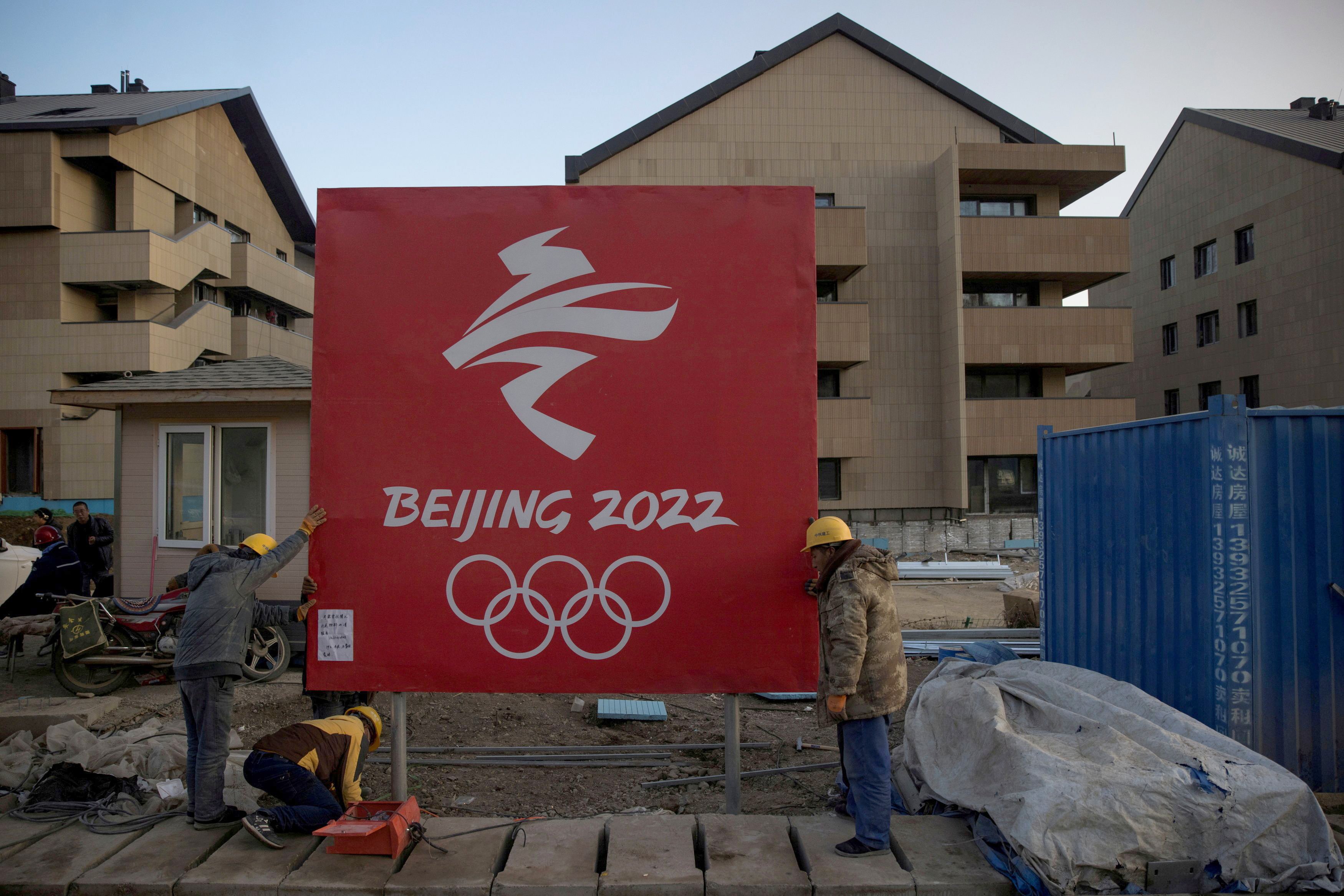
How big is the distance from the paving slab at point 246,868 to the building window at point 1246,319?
2922 cm

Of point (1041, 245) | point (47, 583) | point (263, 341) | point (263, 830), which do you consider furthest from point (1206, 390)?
point (263, 341)

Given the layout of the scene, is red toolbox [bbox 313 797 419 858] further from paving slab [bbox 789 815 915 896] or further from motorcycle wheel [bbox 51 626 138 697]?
motorcycle wheel [bbox 51 626 138 697]

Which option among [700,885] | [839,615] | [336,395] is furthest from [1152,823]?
[336,395]

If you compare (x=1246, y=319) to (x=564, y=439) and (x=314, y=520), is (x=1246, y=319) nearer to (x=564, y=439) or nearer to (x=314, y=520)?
(x=564, y=439)

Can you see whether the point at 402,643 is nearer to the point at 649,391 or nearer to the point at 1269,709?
the point at 649,391

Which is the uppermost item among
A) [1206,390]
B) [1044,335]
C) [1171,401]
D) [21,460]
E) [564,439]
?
[1044,335]

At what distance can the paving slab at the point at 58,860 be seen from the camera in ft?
12.9

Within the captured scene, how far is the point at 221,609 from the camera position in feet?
15.6

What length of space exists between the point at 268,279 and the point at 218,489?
18231 mm

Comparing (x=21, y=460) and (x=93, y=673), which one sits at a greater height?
(x=21, y=460)

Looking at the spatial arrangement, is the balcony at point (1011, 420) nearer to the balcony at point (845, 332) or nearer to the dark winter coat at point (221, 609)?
the balcony at point (845, 332)

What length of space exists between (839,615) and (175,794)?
475 centimetres

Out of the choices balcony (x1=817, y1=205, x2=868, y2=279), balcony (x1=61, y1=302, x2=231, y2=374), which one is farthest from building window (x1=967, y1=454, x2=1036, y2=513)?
balcony (x1=61, y1=302, x2=231, y2=374)

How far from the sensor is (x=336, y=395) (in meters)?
4.83
